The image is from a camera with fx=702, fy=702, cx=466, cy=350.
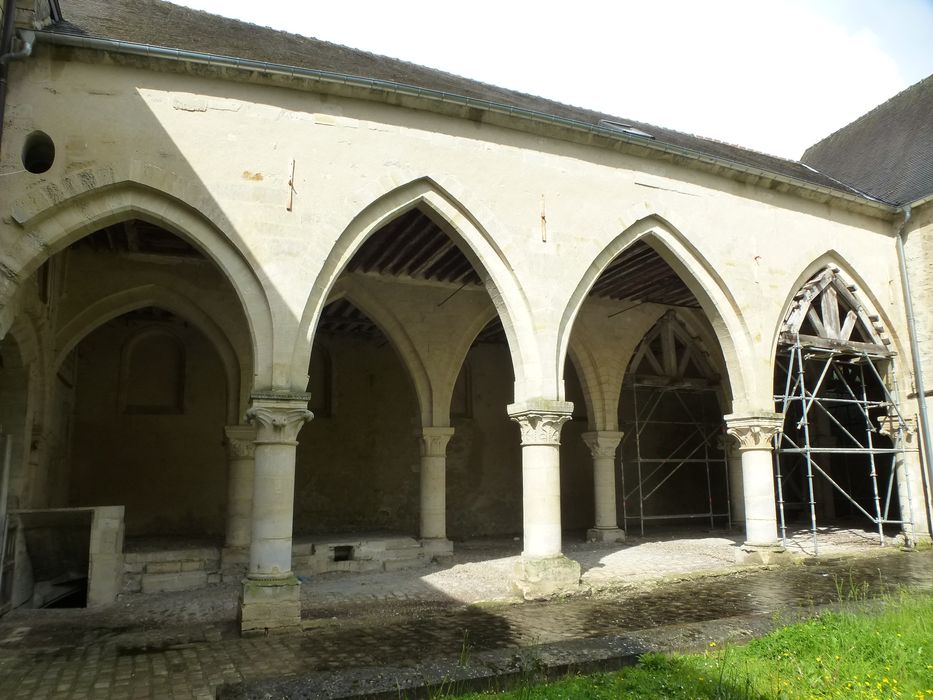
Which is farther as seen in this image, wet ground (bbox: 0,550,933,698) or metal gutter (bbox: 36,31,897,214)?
metal gutter (bbox: 36,31,897,214)

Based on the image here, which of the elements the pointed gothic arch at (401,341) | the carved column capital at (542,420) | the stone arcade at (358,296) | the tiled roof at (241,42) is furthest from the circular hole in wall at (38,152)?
the carved column capital at (542,420)

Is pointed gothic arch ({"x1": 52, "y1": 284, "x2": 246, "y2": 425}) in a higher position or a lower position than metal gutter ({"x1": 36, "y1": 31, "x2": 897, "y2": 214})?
lower

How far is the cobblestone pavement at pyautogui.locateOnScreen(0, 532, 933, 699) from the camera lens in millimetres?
4664

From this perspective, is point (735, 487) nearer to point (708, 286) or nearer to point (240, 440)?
point (708, 286)

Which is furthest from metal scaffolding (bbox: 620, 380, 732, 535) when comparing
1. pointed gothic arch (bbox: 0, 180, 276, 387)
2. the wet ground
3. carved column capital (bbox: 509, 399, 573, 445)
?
pointed gothic arch (bbox: 0, 180, 276, 387)

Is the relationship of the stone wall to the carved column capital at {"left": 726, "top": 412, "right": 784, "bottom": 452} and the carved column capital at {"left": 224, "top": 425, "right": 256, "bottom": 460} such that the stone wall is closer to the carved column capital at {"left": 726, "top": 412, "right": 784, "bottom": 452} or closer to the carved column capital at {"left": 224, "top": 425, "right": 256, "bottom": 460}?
the carved column capital at {"left": 224, "top": 425, "right": 256, "bottom": 460}

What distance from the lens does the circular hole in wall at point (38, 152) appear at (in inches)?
238

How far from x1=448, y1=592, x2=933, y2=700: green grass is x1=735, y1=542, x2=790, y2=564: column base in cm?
418

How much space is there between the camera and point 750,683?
3.46 metres

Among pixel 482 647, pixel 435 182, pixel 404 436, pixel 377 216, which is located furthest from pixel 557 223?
pixel 404 436

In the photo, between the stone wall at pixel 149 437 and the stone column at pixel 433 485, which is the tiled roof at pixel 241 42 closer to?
the stone column at pixel 433 485

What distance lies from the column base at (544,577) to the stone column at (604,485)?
15.1 feet

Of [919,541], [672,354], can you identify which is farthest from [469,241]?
[919,541]

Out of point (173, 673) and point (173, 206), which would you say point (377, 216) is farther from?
point (173, 673)
